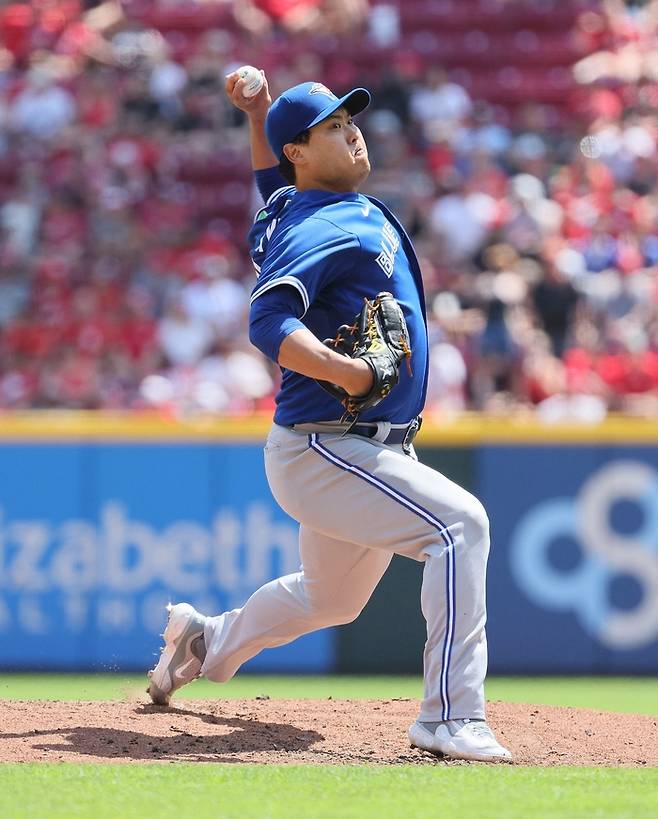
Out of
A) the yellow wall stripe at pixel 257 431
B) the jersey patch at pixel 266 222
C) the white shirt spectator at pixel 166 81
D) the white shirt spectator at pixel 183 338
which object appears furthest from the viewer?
the white shirt spectator at pixel 166 81

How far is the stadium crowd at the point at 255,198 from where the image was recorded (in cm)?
1007

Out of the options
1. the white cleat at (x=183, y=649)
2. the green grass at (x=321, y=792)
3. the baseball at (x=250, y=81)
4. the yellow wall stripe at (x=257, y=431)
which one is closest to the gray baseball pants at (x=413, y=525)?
the green grass at (x=321, y=792)

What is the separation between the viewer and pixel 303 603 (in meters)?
5.00

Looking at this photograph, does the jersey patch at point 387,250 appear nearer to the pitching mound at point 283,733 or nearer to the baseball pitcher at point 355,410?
the baseball pitcher at point 355,410

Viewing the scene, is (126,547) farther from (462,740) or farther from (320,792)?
(320,792)

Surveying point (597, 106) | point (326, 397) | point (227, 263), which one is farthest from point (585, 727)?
point (597, 106)

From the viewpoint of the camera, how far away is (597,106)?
12.7 metres

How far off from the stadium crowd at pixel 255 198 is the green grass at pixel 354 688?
204 cm

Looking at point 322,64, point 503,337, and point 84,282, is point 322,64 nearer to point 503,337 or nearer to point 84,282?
point 84,282

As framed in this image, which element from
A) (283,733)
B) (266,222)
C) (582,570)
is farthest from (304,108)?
(582,570)

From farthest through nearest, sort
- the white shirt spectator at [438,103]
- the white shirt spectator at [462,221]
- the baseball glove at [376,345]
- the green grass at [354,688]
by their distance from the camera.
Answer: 1. the white shirt spectator at [438,103]
2. the white shirt spectator at [462,221]
3. the green grass at [354,688]
4. the baseball glove at [376,345]

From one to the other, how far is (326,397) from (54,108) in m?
8.60

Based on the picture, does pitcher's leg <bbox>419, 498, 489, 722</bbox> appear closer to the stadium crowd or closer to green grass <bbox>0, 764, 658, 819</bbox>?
green grass <bbox>0, 764, 658, 819</bbox>

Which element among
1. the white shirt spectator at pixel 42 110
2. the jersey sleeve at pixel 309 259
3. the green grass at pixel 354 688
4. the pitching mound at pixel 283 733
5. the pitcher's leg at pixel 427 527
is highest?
the white shirt spectator at pixel 42 110
